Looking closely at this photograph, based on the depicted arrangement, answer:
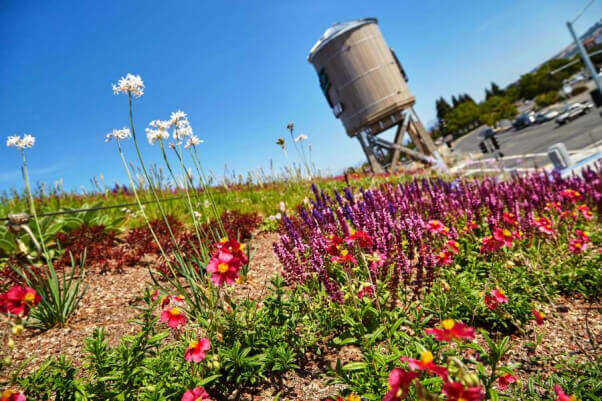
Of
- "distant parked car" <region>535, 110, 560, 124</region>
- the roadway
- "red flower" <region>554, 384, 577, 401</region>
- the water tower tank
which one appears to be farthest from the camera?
"distant parked car" <region>535, 110, 560, 124</region>

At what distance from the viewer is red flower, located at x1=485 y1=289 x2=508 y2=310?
2012 mm

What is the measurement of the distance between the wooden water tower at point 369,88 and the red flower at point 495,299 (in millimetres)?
14726

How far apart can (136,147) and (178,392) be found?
1.67 m

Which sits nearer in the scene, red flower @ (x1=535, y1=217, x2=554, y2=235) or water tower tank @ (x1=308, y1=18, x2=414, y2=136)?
red flower @ (x1=535, y1=217, x2=554, y2=235)

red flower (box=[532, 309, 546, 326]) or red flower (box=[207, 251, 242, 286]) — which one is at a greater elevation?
red flower (box=[207, 251, 242, 286])

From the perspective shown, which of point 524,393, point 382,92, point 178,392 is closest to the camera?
point 178,392

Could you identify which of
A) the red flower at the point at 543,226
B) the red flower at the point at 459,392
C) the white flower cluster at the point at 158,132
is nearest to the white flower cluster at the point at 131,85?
the white flower cluster at the point at 158,132

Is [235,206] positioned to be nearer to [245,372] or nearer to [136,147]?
[136,147]

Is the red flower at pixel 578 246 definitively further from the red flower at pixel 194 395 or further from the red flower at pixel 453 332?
the red flower at pixel 194 395

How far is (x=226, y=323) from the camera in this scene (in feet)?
7.25

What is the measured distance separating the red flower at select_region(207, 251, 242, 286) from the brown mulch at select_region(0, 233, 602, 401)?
20.1 inches

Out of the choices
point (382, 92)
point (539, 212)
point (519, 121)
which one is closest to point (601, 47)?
point (519, 121)

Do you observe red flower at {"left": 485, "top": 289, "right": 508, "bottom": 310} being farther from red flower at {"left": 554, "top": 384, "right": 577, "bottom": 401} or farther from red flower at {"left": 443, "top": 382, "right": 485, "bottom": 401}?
red flower at {"left": 443, "top": 382, "right": 485, "bottom": 401}

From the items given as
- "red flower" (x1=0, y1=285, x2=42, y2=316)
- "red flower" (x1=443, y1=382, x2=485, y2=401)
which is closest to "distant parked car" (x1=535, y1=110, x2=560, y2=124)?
"red flower" (x1=443, y1=382, x2=485, y2=401)
